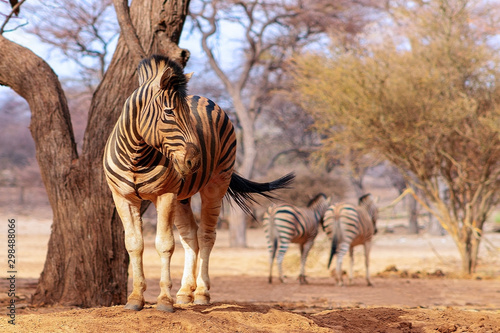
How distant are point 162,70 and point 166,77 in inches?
9.4

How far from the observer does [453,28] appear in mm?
12047

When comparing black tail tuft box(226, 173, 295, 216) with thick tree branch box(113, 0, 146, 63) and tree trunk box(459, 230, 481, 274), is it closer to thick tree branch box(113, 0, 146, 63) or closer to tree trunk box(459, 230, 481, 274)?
thick tree branch box(113, 0, 146, 63)

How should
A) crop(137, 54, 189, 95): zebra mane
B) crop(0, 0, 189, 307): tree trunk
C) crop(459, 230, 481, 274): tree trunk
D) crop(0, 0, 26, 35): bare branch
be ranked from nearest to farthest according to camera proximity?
crop(137, 54, 189, 95): zebra mane, crop(0, 0, 189, 307): tree trunk, crop(0, 0, 26, 35): bare branch, crop(459, 230, 481, 274): tree trunk

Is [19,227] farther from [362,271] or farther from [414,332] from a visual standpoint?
[414,332]

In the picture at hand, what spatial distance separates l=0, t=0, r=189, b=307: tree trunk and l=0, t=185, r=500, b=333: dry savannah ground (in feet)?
1.63

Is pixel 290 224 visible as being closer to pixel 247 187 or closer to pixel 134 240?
pixel 247 187

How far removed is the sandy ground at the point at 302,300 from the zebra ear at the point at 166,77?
1.43 m

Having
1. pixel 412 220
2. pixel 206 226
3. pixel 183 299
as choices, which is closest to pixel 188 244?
pixel 206 226

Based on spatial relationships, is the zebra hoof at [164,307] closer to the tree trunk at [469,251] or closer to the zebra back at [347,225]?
the zebra back at [347,225]

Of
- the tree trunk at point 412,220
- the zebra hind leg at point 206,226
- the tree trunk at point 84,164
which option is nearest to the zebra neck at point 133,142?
the zebra hind leg at point 206,226

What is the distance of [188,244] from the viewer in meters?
4.18

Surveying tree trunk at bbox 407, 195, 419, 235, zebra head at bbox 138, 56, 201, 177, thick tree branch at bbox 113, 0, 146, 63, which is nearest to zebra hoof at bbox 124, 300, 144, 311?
zebra head at bbox 138, 56, 201, 177

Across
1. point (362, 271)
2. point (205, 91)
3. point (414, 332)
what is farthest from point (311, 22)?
point (414, 332)

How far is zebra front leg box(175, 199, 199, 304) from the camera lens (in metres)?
4.08
